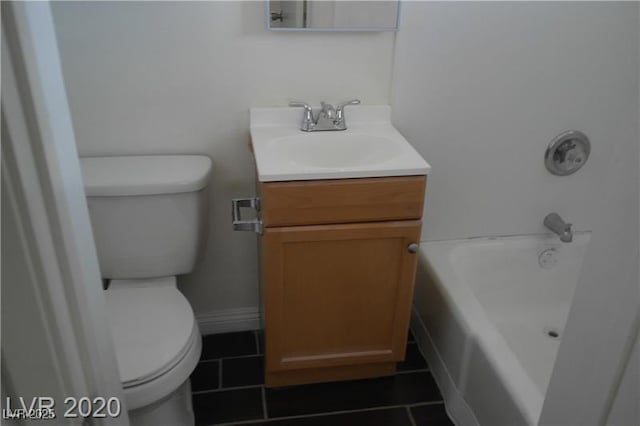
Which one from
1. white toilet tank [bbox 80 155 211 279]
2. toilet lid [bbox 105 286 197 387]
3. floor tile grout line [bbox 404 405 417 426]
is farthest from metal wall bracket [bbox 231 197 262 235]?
floor tile grout line [bbox 404 405 417 426]

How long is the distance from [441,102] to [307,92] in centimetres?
46

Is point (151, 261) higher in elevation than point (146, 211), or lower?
lower

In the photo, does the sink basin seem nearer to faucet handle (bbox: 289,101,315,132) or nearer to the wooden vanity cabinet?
faucet handle (bbox: 289,101,315,132)

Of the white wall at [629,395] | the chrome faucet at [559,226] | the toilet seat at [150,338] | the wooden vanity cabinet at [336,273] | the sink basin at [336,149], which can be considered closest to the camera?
the white wall at [629,395]

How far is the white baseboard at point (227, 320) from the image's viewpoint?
6.56ft

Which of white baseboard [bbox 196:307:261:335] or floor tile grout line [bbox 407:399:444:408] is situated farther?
white baseboard [bbox 196:307:261:335]

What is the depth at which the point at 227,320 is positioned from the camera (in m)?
2.02

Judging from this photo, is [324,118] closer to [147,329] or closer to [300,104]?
[300,104]

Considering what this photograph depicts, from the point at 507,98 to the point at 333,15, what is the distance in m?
0.67

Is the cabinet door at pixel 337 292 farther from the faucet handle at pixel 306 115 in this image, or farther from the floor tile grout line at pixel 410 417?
the faucet handle at pixel 306 115

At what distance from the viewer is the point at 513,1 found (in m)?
1.61

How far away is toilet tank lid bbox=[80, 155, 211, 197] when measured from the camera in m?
1.46

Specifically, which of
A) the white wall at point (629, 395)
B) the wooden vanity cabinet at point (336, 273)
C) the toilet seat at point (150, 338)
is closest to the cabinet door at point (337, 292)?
the wooden vanity cabinet at point (336, 273)

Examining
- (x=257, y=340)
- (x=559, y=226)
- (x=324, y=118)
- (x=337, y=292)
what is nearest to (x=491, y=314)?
(x=559, y=226)
